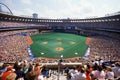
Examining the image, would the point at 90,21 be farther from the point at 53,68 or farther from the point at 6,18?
the point at 53,68

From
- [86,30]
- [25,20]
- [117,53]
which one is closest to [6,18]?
[25,20]

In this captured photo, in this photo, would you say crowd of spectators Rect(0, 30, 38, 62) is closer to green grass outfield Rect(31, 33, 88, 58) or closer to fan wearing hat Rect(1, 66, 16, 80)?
green grass outfield Rect(31, 33, 88, 58)

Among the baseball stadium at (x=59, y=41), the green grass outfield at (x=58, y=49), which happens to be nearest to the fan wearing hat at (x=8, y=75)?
the baseball stadium at (x=59, y=41)

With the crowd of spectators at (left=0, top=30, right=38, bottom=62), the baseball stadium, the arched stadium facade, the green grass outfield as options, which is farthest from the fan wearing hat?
the arched stadium facade

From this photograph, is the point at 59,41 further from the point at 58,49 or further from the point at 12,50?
the point at 12,50

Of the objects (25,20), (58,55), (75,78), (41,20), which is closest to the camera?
(75,78)

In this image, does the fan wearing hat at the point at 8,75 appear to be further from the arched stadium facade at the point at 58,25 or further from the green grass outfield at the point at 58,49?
the arched stadium facade at the point at 58,25

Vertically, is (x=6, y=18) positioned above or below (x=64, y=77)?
above

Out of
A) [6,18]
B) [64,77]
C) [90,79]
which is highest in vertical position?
[6,18]

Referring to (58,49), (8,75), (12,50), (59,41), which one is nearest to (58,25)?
(59,41)
